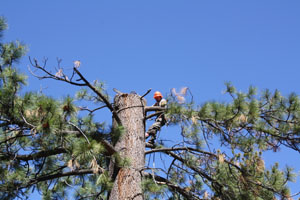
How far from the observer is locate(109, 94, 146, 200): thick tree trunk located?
453 centimetres

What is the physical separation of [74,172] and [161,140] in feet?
5.07

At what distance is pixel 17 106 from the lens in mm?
4000

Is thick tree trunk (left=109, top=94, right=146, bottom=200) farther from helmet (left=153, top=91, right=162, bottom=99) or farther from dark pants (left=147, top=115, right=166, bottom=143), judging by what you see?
helmet (left=153, top=91, right=162, bottom=99)

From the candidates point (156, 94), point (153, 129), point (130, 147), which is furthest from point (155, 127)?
point (130, 147)

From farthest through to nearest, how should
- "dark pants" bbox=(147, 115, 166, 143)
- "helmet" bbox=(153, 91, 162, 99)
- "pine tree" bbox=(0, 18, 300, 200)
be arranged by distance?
1. "helmet" bbox=(153, 91, 162, 99)
2. "dark pants" bbox=(147, 115, 166, 143)
3. "pine tree" bbox=(0, 18, 300, 200)

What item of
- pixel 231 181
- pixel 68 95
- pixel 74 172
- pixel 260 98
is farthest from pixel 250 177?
pixel 68 95

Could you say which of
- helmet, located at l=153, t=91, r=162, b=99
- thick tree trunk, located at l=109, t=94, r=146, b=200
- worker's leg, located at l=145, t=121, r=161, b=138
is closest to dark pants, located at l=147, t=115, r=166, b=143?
worker's leg, located at l=145, t=121, r=161, b=138

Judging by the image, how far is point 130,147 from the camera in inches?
193

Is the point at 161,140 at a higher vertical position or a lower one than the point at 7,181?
higher

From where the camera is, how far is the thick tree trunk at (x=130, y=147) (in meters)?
4.53

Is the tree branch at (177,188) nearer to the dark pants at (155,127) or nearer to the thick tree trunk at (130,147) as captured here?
the thick tree trunk at (130,147)

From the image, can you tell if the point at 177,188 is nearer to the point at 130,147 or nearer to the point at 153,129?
the point at 130,147

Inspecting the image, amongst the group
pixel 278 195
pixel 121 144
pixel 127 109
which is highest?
pixel 127 109

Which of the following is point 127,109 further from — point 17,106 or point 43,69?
point 17,106
